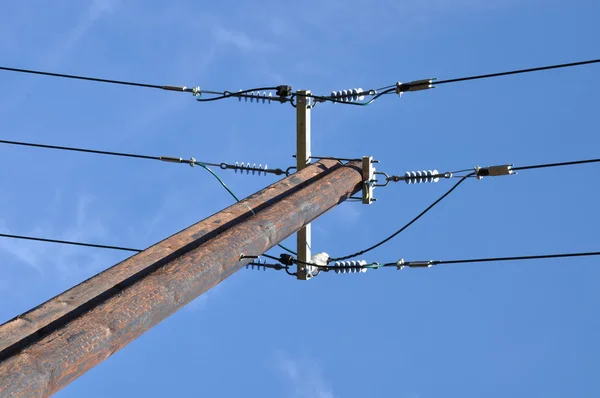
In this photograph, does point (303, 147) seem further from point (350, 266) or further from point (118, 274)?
point (118, 274)

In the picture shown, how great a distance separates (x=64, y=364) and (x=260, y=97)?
20.5ft

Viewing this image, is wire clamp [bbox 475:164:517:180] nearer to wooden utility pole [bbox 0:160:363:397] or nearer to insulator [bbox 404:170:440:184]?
insulator [bbox 404:170:440:184]

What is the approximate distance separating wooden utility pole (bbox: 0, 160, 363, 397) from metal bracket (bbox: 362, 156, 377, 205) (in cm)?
153

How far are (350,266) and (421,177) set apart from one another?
1307 millimetres

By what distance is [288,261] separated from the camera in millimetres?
11242

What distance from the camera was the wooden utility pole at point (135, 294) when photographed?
6145 millimetres

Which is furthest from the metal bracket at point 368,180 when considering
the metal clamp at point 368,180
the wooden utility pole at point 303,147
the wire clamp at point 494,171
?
the wire clamp at point 494,171

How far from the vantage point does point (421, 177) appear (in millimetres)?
11516

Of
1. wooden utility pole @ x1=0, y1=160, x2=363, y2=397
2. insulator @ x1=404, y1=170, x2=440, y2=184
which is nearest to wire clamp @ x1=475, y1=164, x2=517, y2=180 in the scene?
insulator @ x1=404, y1=170, x2=440, y2=184

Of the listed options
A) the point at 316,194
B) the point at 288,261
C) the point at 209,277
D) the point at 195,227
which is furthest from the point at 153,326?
the point at 288,261

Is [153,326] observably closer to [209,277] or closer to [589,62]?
[209,277]

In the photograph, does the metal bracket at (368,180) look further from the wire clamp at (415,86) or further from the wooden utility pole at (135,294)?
the wooden utility pole at (135,294)

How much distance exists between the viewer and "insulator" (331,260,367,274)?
38.7 ft

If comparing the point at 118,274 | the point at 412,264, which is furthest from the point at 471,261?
the point at 118,274
